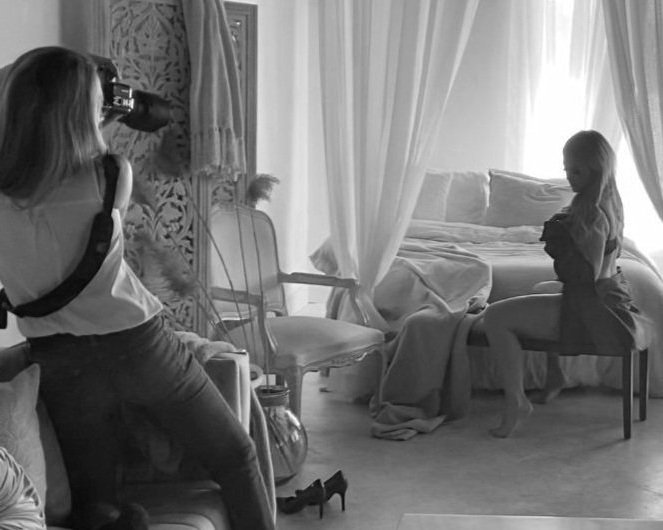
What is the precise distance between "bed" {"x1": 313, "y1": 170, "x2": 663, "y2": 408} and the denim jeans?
271cm

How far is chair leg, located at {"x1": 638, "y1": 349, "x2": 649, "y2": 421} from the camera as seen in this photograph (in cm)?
441

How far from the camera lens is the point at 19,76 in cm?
202

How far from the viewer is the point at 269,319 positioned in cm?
414

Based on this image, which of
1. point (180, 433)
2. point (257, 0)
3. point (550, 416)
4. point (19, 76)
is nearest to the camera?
point (19, 76)

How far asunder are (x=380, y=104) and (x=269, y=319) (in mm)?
1014

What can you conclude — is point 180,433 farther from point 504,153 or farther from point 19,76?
point 504,153

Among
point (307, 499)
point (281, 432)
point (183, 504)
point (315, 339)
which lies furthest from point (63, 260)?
point (315, 339)

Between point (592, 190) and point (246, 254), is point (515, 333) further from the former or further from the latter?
point (246, 254)

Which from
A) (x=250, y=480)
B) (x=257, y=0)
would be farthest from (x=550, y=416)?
(x=257, y=0)

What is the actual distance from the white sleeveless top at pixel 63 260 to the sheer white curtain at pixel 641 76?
9.48 feet

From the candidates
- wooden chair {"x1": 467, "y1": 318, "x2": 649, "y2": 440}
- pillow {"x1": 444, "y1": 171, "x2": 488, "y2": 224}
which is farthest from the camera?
pillow {"x1": 444, "y1": 171, "x2": 488, "y2": 224}

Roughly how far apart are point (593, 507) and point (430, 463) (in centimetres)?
69

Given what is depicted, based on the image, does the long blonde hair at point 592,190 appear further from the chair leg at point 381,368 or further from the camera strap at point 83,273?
the camera strap at point 83,273

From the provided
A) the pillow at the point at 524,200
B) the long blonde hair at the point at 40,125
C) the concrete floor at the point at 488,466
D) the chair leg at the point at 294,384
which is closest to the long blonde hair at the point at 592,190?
the concrete floor at the point at 488,466
